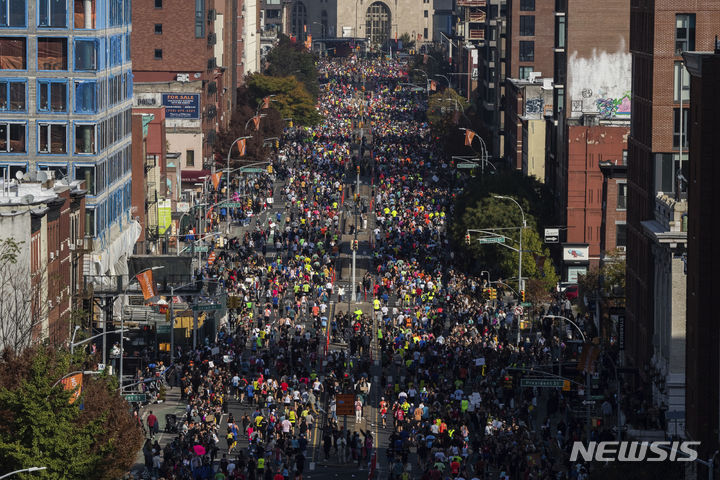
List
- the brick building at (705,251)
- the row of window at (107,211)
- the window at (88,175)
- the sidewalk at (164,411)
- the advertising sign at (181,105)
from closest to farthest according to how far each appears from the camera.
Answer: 1. the brick building at (705,251)
2. the sidewalk at (164,411)
3. the row of window at (107,211)
4. the window at (88,175)
5. the advertising sign at (181,105)

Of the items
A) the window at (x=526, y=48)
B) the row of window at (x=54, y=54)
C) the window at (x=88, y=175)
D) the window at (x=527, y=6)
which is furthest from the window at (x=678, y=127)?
the window at (x=527, y=6)

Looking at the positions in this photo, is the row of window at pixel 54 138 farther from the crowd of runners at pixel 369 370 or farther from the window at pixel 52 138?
the crowd of runners at pixel 369 370

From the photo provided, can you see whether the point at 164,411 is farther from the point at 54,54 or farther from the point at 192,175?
the point at 192,175

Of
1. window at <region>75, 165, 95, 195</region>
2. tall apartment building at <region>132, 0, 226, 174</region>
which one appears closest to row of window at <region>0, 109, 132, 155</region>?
window at <region>75, 165, 95, 195</region>

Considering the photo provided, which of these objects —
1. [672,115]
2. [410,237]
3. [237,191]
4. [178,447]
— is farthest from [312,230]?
[178,447]

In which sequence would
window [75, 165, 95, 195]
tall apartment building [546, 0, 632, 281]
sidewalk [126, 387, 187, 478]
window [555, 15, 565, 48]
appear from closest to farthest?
sidewalk [126, 387, 187, 478] < window [75, 165, 95, 195] < tall apartment building [546, 0, 632, 281] < window [555, 15, 565, 48]

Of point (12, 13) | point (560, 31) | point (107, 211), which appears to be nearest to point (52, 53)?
point (12, 13)

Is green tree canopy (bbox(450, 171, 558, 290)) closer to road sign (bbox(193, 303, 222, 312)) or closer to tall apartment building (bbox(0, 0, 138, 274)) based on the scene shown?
tall apartment building (bbox(0, 0, 138, 274))
